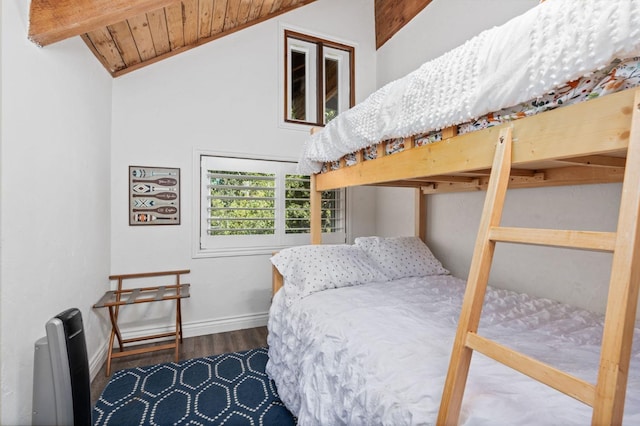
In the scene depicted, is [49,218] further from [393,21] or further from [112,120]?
[393,21]

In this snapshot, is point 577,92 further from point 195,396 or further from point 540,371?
point 195,396

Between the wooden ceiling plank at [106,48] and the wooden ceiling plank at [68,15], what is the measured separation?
643 mm

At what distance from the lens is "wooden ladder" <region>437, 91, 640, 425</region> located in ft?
1.99

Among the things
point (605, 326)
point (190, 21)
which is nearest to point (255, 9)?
point (190, 21)

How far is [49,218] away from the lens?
60.9 inches

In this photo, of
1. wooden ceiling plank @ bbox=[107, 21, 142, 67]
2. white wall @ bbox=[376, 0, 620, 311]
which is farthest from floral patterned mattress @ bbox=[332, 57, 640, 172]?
wooden ceiling plank @ bbox=[107, 21, 142, 67]

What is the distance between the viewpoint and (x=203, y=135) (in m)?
2.87

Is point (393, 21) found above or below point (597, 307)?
above

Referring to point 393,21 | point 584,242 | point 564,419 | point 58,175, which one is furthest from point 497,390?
point 393,21

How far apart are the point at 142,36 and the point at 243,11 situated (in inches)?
37.3

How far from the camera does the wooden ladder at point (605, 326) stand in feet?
1.99

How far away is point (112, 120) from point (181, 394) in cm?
221

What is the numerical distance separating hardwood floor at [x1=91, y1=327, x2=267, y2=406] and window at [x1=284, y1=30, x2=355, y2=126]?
7.28 ft

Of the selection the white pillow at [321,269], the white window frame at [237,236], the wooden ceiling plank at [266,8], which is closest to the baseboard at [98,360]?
the white window frame at [237,236]
